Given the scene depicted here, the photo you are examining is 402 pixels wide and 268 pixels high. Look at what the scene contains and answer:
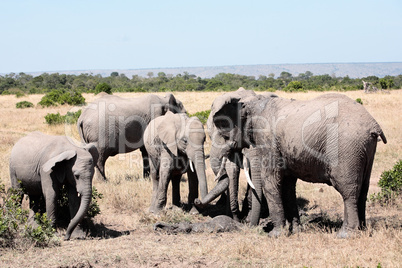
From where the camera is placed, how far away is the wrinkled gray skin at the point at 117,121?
38.0 feet

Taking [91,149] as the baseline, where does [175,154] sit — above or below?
below

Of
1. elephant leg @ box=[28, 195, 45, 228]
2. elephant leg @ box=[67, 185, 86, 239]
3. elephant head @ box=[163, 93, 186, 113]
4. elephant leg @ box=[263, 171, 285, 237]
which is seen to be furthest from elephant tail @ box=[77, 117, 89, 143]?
elephant leg @ box=[263, 171, 285, 237]

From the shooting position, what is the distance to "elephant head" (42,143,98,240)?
7.00m

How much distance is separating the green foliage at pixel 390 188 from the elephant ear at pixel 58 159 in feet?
17.8

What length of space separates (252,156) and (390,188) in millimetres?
3222

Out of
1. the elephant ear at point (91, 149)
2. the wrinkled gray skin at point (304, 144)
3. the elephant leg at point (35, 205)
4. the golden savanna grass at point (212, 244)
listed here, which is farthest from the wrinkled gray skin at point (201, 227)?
the elephant leg at point (35, 205)

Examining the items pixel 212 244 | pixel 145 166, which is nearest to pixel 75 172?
pixel 212 244

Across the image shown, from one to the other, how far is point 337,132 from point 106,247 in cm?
331

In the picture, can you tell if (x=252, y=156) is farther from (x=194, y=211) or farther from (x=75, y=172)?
(x=75, y=172)

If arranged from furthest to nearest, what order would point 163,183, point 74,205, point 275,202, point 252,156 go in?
point 163,183
point 252,156
point 74,205
point 275,202

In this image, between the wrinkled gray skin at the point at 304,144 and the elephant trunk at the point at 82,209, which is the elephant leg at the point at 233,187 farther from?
the elephant trunk at the point at 82,209

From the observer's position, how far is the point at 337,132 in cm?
625

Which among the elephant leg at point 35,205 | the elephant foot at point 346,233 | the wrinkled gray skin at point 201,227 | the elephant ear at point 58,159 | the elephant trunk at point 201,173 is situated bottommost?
the wrinkled gray skin at point 201,227

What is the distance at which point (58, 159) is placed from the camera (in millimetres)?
7078
